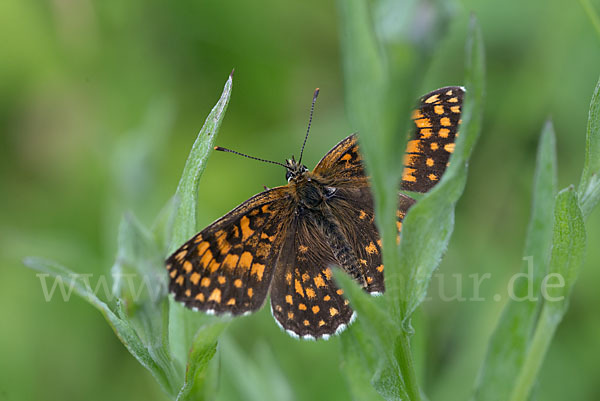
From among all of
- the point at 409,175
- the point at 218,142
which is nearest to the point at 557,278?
the point at 409,175

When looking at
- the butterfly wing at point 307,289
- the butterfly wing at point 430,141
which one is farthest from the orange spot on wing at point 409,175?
the butterfly wing at point 307,289

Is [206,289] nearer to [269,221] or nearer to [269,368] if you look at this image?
[269,221]

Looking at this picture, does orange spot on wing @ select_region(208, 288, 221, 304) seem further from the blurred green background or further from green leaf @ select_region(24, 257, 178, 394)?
the blurred green background

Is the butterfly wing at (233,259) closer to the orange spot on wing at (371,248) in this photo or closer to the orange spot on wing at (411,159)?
the orange spot on wing at (371,248)

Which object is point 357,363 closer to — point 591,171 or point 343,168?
point 591,171

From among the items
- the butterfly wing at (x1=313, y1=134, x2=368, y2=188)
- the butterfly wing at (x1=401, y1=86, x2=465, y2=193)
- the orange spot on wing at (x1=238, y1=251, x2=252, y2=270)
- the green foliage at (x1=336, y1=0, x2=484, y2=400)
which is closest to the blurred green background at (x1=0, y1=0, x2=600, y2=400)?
the butterfly wing at (x1=313, y1=134, x2=368, y2=188)

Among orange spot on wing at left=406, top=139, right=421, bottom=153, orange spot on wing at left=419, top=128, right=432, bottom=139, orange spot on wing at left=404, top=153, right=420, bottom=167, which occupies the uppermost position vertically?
orange spot on wing at left=419, top=128, right=432, bottom=139
